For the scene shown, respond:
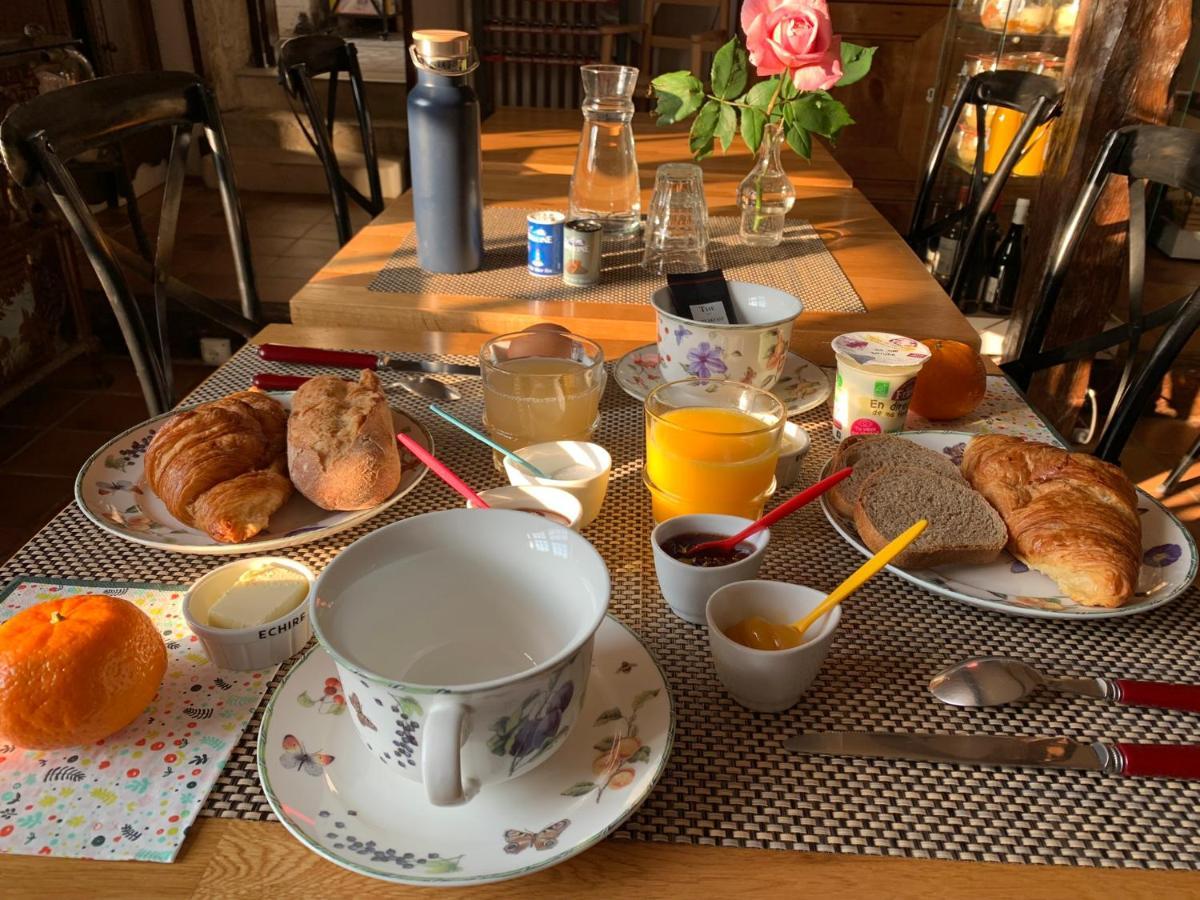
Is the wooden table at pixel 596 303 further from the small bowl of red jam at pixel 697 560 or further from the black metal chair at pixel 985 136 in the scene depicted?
the small bowl of red jam at pixel 697 560

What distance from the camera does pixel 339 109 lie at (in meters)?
5.18

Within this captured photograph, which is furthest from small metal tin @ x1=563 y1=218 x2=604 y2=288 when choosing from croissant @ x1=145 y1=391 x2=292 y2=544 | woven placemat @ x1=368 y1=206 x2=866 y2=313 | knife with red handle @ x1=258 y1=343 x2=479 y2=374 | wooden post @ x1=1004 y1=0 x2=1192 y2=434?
wooden post @ x1=1004 y1=0 x2=1192 y2=434

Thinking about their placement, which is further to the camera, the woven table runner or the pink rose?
the pink rose

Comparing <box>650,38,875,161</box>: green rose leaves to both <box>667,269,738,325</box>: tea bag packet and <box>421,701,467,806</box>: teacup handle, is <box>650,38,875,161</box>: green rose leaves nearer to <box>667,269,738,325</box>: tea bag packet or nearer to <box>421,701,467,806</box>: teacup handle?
<box>667,269,738,325</box>: tea bag packet

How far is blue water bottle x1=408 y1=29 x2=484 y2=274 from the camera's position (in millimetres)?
1272

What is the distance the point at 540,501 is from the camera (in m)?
0.80

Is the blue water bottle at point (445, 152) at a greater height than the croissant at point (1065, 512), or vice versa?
the blue water bottle at point (445, 152)

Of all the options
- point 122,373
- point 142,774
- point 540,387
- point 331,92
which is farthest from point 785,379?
point 122,373

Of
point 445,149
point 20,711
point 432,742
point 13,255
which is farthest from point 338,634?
point 13,255

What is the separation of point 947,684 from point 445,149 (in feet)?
3.35

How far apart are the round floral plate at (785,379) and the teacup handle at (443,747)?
625 millimetres

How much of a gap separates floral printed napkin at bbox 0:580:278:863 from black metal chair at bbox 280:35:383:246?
146 cm

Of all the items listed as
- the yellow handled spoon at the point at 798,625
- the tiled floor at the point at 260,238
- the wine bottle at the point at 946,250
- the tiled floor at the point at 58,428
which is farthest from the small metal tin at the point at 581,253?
the tiled floor at the point at 260,238

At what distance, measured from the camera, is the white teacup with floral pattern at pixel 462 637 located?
48cm
